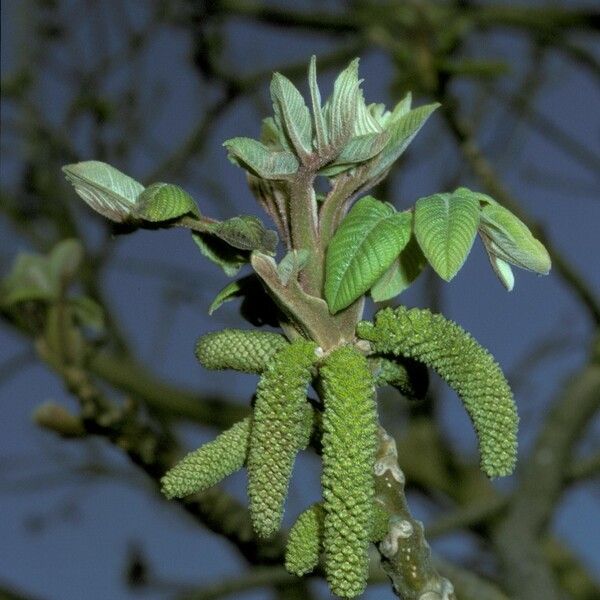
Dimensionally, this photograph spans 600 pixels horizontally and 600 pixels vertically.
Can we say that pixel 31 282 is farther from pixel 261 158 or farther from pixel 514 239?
pixel 514 239

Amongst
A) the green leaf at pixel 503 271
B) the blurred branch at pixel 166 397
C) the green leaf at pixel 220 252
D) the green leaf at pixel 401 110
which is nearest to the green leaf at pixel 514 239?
the green leaf at pixel 503 271

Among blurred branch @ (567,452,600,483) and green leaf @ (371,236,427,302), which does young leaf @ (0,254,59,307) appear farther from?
blurred branch @ (567,452,600,483)

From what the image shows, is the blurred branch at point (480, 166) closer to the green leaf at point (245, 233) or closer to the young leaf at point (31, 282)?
the young leaf at point (31, 282)

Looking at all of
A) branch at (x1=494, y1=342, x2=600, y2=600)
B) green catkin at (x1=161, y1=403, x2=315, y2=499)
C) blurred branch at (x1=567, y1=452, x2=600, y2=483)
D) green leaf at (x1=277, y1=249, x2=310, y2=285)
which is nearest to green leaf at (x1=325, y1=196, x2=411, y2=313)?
green leaf at (x1=277, y1=249, x2=310, y2=285)

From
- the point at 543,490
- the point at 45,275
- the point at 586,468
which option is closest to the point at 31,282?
the point at 45,275

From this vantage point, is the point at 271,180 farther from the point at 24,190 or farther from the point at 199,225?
the point at 24,190

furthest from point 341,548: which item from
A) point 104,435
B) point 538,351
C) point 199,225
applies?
point 538,351

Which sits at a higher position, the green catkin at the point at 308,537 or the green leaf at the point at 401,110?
the green leaf at the point at 401,110
